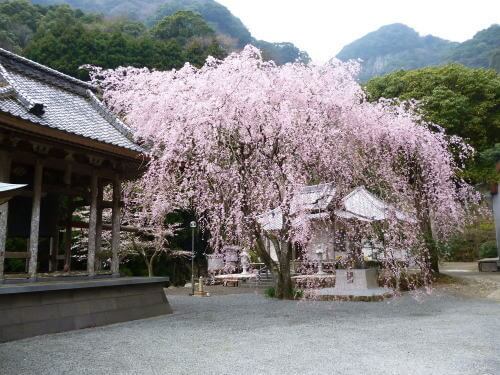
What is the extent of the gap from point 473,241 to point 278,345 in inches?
1197

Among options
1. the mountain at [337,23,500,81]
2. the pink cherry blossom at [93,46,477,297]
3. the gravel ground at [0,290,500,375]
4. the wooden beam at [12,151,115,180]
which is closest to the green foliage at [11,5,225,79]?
the pink cherry blossom at [93,46,477,297]

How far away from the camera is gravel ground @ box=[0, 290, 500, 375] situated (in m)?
5.08

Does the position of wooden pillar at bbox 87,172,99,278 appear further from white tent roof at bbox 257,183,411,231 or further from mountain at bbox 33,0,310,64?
mountain at bbox 33,0,310,64

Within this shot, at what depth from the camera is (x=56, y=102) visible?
9570 mm

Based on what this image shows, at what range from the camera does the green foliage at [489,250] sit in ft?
95.3

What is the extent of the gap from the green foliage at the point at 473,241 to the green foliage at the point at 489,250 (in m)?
0.07

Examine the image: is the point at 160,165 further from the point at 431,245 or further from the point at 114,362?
the point at 431,245

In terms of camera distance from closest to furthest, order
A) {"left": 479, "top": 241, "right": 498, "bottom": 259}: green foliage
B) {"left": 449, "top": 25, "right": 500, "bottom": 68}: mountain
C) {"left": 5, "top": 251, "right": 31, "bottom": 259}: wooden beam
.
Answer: {"left": 5, "top": 251, "right": 31, "bottom": 259}: wooden beam, {"left": 479, "top": 241, "right": 498, "bottom": 259}: green foliage, {"left": 449, "top": 25, "right": 500, "bottom": 68}: mountain

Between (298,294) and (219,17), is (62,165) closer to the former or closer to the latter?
(298,294)

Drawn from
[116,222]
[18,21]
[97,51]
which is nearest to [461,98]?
[116,222]

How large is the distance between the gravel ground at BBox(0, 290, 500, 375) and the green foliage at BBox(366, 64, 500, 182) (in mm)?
13525

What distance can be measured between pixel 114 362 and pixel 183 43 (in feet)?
146

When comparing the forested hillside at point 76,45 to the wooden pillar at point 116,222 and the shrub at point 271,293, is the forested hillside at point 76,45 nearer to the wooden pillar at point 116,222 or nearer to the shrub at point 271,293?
the shrub at point 271,293

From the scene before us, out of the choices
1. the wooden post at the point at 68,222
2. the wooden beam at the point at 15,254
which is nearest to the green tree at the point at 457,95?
the wooden post at the point at 68,222
